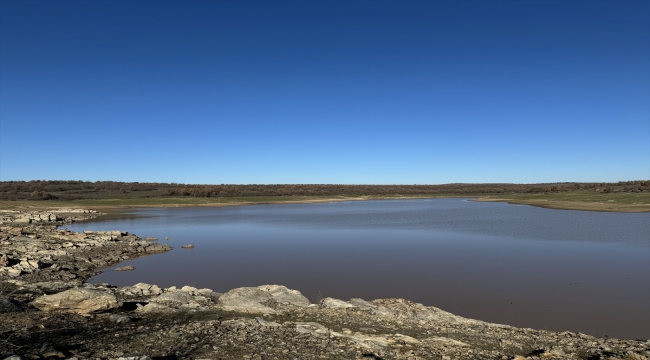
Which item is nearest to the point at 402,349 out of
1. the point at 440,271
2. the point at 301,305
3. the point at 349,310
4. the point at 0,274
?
the point at 349,310

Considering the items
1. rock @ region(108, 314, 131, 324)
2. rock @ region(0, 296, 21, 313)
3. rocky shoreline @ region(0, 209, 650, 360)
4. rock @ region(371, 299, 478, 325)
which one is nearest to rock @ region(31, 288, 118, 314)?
rocky shoreline @ region(0, 209, 650, 360)

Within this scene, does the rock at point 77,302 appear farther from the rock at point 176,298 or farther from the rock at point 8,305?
the rock at point 176,298

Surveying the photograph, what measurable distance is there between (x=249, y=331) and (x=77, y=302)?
11.9 ft

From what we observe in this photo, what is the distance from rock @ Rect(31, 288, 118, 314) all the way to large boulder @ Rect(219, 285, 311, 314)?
7.54 ft

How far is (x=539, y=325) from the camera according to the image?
29.2ft

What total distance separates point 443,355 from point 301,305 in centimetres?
405

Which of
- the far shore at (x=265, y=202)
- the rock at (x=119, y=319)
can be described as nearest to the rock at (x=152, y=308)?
the rock at (x=119, y=319)

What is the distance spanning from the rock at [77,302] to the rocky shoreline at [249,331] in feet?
0.06

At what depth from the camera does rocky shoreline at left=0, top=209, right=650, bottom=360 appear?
5531 mm

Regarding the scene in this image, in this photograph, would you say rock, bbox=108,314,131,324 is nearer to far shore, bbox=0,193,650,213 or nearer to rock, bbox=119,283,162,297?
rock, bbox=119,283,162,297

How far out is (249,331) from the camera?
6.54 meters

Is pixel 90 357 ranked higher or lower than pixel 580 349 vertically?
higher

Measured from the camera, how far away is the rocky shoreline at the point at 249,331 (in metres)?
5.53

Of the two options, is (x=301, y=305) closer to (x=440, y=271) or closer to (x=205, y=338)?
(x=205, y=338)
